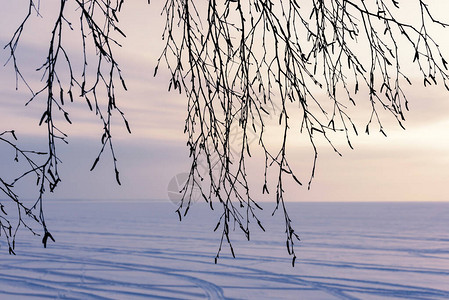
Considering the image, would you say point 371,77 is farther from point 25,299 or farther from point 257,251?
point 257,251

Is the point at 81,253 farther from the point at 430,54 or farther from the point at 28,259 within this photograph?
the point at 430,54

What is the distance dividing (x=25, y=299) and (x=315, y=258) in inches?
366

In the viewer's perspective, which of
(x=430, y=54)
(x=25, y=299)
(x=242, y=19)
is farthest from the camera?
(x=25, y=299)

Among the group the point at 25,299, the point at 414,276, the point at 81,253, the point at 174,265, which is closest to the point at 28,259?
the point at 81,253

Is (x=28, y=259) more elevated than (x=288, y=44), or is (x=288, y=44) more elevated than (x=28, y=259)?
(x=288, y=44)

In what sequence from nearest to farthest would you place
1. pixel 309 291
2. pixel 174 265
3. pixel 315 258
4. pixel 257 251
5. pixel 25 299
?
pixel 25 299
pixel 309 291
pixel 174 265
pixel 315 258
pixel 257 251

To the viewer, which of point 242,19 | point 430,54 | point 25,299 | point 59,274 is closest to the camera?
point 242,19

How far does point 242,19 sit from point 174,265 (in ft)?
46.5

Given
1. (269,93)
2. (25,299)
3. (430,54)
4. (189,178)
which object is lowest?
(25,299)

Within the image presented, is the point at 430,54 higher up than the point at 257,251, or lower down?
higher up

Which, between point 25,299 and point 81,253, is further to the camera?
point 81,253

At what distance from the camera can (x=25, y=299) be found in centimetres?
1122

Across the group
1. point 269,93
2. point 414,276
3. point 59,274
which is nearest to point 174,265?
point 59,274

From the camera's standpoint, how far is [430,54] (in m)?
2.16
